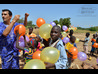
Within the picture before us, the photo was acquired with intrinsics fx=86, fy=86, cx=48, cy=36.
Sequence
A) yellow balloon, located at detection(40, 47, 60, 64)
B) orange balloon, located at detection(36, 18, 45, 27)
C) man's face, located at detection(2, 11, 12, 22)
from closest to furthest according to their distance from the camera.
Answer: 1. yellow balloon, located at detection(40, 47, 60, 64)
2. man's face, located at detection(2, 11, 12, 22)
3. orange balloon, located at detection(36, 18, 45, 27)

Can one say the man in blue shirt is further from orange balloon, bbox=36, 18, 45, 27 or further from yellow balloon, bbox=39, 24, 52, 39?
orange balloon, bbox=36, 18, 45, 27

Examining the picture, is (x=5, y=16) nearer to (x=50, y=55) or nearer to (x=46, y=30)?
(x=46, y=30)

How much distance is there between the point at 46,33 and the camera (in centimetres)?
212

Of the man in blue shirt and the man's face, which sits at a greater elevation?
the man's face

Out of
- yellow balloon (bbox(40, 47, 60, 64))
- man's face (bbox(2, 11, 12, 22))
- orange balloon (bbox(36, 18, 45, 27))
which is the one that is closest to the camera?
yellow balloon (bbox(40, 47, 60, 64))

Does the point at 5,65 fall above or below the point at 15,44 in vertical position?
below

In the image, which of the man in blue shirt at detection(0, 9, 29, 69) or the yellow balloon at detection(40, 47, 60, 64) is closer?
the yellow balloon at detection(40, 47, 60, 64)

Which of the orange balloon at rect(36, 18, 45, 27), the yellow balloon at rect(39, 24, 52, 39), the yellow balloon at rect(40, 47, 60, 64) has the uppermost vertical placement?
the orange balloon at rect(36, 18, 45, 27)

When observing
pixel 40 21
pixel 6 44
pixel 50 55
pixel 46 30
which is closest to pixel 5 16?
Answer: pixel 6 44

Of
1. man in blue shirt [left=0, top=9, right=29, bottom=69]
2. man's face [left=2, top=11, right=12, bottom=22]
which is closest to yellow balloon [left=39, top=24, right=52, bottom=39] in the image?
man in blue shirt [left=0, top=9, right=29, bottom=69]

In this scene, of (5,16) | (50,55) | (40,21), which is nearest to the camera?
(50,55)
